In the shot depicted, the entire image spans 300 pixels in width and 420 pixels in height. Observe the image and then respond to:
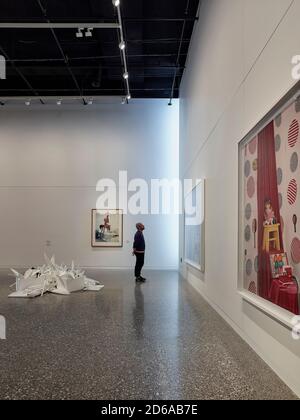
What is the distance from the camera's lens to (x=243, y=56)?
448 cm

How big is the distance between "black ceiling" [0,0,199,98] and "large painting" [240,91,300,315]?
668 centimetres

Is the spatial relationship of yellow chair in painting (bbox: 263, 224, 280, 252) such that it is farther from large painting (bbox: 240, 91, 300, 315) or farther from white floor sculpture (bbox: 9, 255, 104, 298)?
white floor sculpture (bbox: 9, 255, 104, 298)

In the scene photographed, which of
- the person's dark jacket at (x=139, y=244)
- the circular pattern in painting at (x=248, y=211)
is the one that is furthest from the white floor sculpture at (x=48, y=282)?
the circular pattern in painting at (x=248, y=211)

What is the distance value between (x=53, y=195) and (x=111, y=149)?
3.03m

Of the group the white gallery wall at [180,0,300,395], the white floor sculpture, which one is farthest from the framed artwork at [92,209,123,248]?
the white gallery wall at [180,0,300,395]

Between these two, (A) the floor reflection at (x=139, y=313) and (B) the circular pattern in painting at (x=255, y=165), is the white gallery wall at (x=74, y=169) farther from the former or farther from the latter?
(B) the circular pattern in painting at (x=255, y=165)

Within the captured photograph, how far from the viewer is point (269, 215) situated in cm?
348

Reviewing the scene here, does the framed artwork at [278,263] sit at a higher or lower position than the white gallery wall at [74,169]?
lower

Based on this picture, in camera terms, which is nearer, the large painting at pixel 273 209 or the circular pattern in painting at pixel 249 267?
the large painting at pixel 273 209

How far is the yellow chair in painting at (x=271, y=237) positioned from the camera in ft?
10.8

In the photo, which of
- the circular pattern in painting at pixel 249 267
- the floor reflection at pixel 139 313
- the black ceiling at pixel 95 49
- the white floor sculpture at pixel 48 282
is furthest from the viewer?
the black ceiling at pixel 95 49

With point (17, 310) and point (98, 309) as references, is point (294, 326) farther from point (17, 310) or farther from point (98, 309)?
point (17, 310)

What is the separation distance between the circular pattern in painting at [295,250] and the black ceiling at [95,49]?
7959mm

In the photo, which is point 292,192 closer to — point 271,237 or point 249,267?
point 271,237
